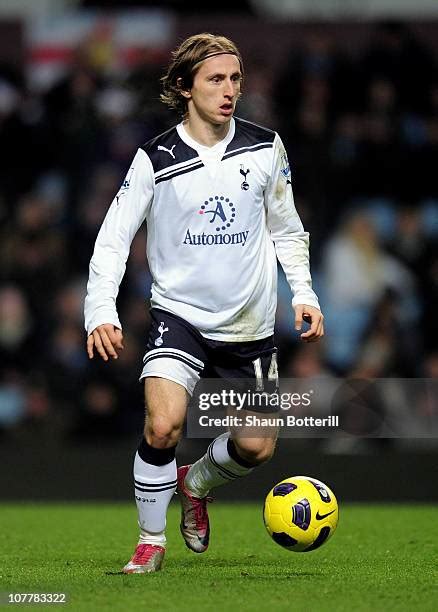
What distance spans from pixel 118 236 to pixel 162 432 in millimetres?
887

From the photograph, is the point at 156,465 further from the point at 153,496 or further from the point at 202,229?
the point at 202,229

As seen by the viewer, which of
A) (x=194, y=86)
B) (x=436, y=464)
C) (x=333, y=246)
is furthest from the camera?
(x=333, y=246)

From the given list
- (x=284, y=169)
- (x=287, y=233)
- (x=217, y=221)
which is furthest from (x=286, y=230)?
(x=217, y=221)

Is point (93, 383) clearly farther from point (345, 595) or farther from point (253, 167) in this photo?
point (345, 595)

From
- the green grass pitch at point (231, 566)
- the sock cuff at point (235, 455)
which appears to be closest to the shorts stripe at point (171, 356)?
the sock cuff at point (235, 455)

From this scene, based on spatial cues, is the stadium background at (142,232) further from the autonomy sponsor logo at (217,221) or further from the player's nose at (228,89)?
the player's nose at (228,89)

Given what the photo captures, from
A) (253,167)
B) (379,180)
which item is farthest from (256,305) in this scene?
(379,180)

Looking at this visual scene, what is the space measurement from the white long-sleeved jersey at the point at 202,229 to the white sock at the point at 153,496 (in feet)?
2.13

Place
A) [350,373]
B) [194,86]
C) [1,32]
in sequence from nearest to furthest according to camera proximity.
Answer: [194,86]
[350,373]
[1,32]

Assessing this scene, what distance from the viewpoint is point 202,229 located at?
609 centimetres

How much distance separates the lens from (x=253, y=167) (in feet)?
20.3

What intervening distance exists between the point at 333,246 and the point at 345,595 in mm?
7261

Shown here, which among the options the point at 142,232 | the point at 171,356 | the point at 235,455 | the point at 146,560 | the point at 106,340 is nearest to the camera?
the point at 106,340

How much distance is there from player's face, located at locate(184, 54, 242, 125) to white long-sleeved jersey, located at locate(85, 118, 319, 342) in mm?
153
